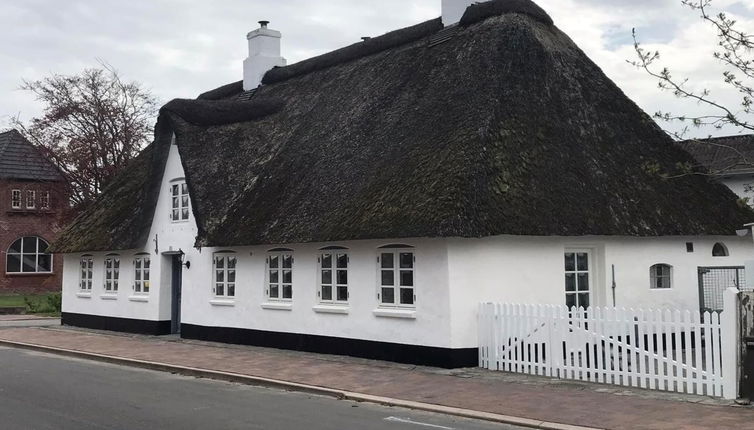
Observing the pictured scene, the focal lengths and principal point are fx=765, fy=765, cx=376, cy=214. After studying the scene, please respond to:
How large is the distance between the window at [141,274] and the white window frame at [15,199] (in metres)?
23.7

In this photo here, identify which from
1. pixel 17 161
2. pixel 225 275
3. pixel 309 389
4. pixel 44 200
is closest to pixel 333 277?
pixel 225 275

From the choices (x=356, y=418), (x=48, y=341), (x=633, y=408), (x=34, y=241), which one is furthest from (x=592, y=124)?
(x=34, y=241)

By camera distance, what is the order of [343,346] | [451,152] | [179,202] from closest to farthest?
1. [451,152]
2. [343,346]
3. [179,202]

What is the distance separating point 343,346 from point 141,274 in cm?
881

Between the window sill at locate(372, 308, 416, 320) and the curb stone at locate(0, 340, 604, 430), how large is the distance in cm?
286

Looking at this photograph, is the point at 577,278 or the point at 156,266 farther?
the point at 156,266

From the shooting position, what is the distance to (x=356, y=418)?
9.76 m

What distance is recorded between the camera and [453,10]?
18609 millimetres

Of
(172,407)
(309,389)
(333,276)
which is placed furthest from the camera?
(333,276)

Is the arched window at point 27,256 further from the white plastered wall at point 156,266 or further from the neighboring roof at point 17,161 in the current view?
the white plastered wall at point 156,266

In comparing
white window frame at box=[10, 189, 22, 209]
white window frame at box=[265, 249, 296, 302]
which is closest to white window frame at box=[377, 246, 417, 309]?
white window frame at box=[265, 249, 296, 302]

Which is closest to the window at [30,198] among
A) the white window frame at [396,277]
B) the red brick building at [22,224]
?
the red brick building at [22,224]

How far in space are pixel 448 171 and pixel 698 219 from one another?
596 centimetres

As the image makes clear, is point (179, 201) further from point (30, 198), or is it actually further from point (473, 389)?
point (30, 198)
